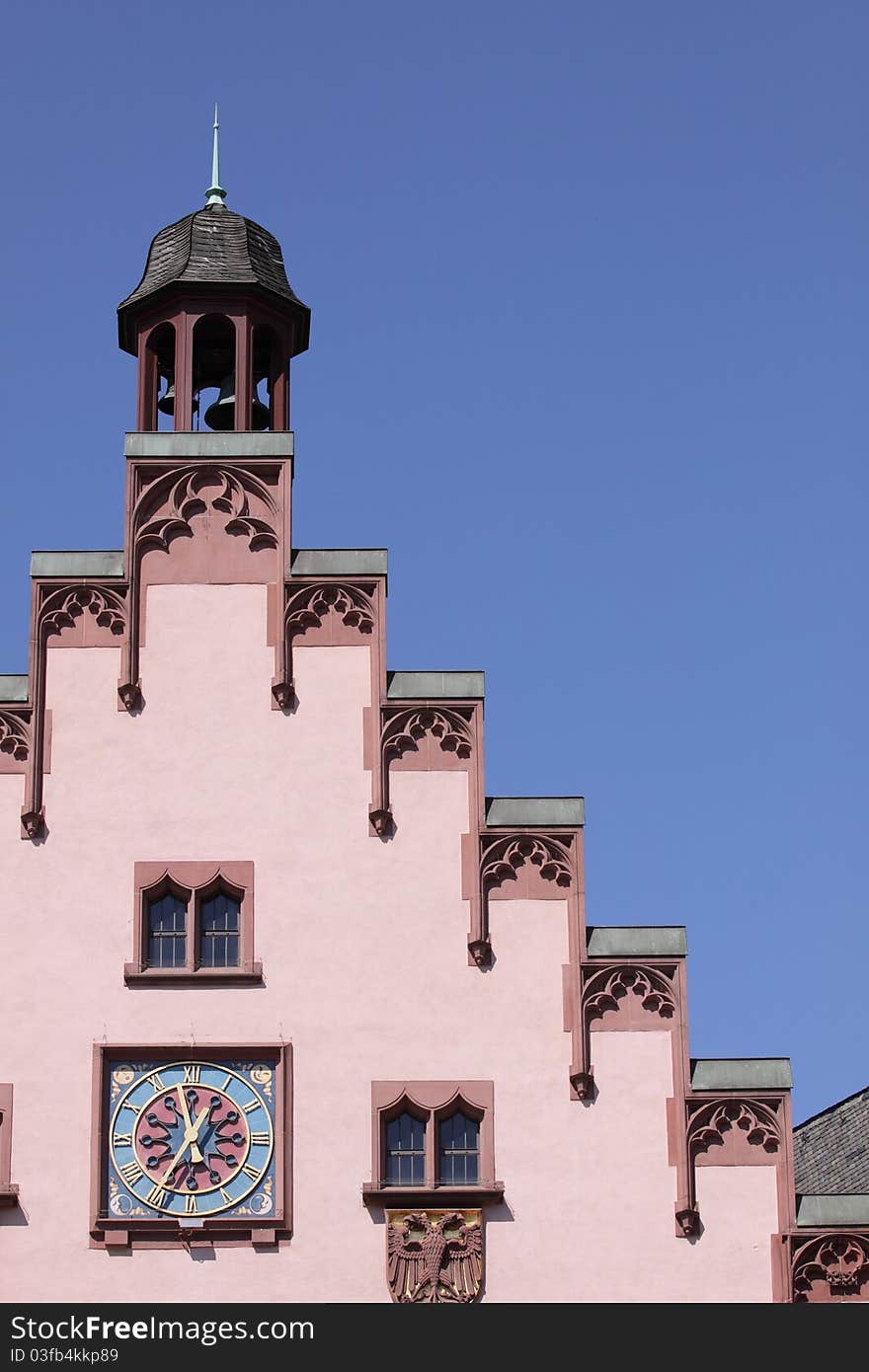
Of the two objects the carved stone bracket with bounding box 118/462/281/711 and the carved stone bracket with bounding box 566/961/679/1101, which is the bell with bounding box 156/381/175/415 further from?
the carved stone bracket with bounding box 566/961/679/1101

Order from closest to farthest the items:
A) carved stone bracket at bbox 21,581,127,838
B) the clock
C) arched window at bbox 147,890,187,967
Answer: the clock, arched window at bbox 147,890,187,967, carved stone bracket at bbox 21,581,127,838

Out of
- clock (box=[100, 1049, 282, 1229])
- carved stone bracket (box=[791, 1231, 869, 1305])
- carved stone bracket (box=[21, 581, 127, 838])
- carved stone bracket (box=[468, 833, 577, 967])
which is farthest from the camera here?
carved stone bracket (box=[21, 581, 127, 838])

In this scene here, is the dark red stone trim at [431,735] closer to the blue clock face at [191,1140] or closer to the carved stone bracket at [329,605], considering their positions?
the carved stone bracket at [329,605]

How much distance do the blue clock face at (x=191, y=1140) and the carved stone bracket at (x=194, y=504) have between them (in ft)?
24.5

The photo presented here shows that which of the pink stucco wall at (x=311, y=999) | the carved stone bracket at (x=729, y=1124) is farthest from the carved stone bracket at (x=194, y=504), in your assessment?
the carved stone bracket at (x=729, y=1124)

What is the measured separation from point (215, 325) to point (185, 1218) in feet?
47.2

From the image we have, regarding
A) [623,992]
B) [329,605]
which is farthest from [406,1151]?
[329,605]

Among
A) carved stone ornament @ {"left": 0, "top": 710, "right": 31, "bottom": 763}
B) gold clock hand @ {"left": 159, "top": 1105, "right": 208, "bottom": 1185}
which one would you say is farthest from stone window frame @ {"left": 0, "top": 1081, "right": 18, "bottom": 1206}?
carved stone ornament @ {"left": 0, "top": 710, "right": 31, "bottom": 763}

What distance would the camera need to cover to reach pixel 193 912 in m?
42.9

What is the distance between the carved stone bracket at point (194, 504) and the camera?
45.0 m

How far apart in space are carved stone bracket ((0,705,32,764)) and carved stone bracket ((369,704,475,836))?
4990 mm

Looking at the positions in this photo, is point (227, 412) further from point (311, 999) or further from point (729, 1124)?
point (729, 1124)

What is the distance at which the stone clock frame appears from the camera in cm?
4131
